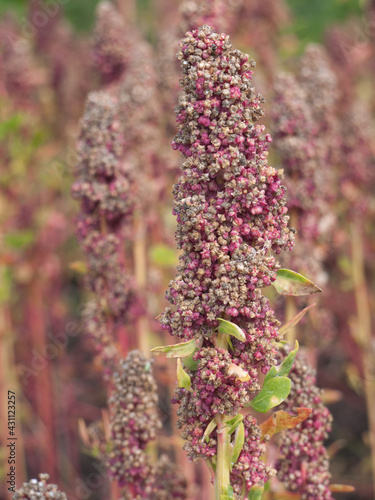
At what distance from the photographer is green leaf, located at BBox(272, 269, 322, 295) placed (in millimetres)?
1411

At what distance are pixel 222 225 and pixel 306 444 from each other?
0.66 m

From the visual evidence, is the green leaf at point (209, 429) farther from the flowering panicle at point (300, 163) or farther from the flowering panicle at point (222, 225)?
the flowering panicle at point (300, 163)

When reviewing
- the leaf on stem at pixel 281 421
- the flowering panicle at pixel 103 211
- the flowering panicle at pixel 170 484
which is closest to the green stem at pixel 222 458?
the leaf on stem at pixel 281 421

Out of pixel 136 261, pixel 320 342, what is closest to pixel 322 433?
pixel 320 342

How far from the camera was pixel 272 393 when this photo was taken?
1360 millimetres

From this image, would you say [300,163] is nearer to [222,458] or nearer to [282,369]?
[282,369]

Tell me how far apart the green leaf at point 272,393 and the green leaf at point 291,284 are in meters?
0.19

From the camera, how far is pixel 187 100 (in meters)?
1.36

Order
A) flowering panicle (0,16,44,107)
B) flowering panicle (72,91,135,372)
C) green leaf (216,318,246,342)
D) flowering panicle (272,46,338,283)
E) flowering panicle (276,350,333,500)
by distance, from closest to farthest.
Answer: green leaf (216,318,246,342)
flowering panicle (276,350,333,500)
flowering panicle (72,91,135,372)
flowering panicle (272,46,338,283)
flowering panicle (0,16,44,107)

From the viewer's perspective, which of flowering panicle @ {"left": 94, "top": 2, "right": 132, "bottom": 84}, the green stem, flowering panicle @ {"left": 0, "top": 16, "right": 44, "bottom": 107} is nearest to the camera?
the green stem

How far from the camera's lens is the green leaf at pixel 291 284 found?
141 centimetres

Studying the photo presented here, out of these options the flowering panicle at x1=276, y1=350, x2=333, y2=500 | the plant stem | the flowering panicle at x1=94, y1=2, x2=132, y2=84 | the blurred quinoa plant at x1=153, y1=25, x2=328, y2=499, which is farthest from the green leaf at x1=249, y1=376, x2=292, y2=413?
the flowering panicle at x1=94, y1=2, x2=132, y2=84

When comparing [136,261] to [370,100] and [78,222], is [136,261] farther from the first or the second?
[370,100]

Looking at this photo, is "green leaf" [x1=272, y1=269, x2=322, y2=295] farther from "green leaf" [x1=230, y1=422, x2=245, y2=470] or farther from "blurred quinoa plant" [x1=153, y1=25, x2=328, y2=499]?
"green leaf" [x1=230, y1=422, x2=245, y2=470]
